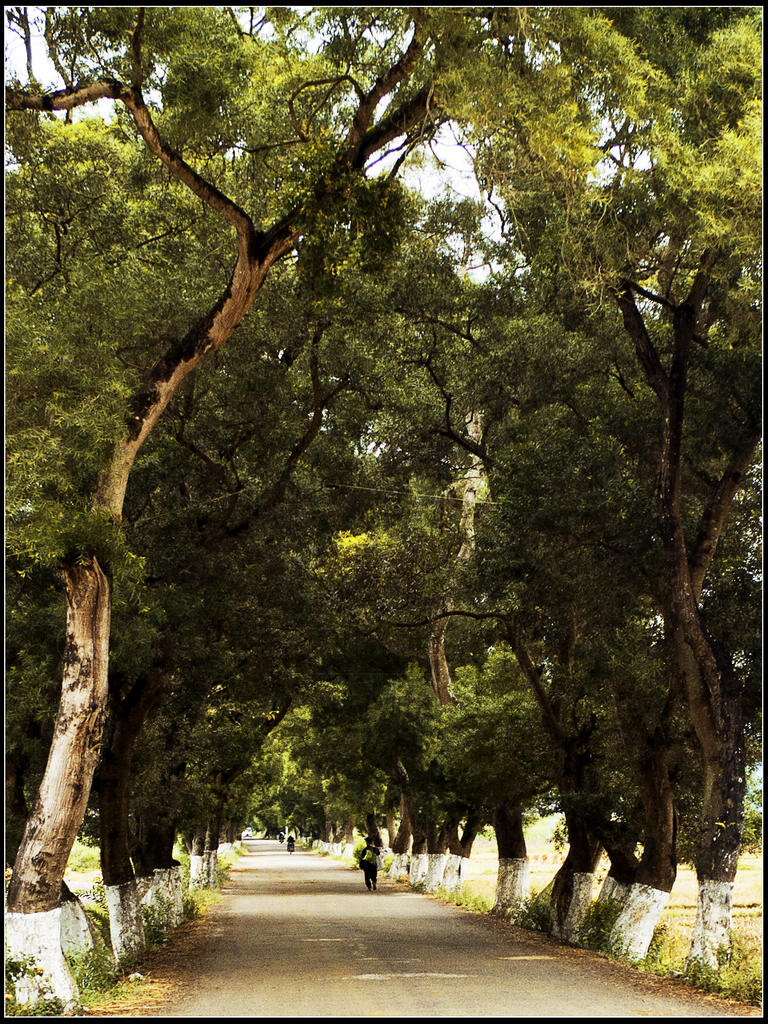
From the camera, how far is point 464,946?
17406mm

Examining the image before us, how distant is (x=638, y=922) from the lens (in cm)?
1555

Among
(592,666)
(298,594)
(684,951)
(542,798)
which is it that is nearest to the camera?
(592,666)

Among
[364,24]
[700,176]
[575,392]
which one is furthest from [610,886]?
[364,24]

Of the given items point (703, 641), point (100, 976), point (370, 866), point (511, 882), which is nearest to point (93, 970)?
point (100, 976)

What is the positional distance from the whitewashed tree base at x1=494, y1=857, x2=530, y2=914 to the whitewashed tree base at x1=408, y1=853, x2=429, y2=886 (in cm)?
1064

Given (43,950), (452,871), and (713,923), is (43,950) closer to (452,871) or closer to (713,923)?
(713,923)

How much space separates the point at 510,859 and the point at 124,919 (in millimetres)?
11590

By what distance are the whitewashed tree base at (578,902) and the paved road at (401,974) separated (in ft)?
1.80

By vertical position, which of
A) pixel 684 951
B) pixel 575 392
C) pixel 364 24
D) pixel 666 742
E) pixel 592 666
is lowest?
pixel 684 951

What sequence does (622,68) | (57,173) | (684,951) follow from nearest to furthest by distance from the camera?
(622,68), (57,173), (684,951)

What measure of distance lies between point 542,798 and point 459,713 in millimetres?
2445

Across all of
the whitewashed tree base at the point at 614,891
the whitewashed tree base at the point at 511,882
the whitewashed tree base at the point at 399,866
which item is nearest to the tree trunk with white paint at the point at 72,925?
the whitewashed tree base at the point at 614,891

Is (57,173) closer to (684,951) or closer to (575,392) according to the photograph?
(575,392)

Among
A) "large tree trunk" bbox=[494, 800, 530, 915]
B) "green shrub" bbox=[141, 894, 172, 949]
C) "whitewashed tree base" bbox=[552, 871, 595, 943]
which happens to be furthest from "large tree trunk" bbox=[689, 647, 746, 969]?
"large tree trunk" bbox=[494, 800, 530, 915]
